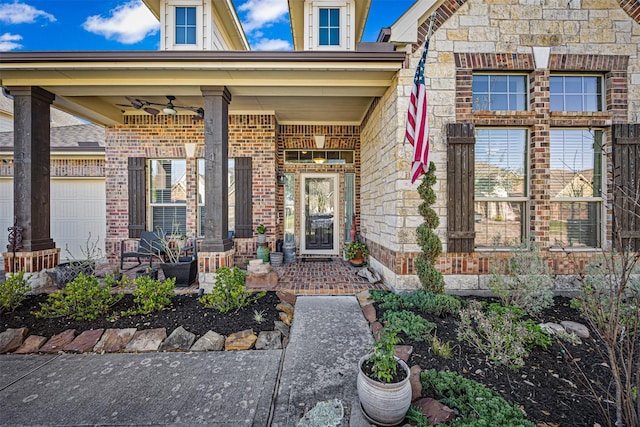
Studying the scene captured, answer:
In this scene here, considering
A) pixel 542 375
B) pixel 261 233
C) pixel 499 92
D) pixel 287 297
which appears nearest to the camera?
pixel 542 375

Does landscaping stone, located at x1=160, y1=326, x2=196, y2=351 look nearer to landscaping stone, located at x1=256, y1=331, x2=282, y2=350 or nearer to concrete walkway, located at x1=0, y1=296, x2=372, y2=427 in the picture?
concrete walkway, located at x1=0, y1=296, x2=372, y2=427

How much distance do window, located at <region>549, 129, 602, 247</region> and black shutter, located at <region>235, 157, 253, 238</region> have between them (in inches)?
211

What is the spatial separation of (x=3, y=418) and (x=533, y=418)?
3.59 meters

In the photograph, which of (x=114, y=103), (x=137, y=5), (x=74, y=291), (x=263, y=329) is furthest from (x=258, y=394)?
(x=137, y=5)

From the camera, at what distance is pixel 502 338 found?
2.41 m

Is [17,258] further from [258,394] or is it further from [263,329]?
[258,394]

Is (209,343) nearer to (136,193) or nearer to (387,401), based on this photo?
(387,401)

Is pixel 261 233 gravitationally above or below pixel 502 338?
above

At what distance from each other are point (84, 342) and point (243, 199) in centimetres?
367

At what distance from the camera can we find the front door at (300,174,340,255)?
679 centimetres

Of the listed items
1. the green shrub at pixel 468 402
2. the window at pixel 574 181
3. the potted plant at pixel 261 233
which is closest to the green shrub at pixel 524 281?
the window at pixel 574 181

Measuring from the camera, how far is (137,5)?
534cm

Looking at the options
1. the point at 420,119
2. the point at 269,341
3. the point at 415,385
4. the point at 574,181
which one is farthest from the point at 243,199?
A: the point at 574,181

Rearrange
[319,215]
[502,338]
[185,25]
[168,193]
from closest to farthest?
[502,338] < [185,25] < [168,193] < [319,215]
